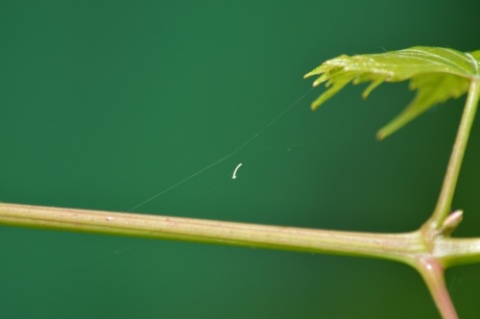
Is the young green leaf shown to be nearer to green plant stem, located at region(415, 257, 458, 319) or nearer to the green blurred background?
green plant stem, located at region(415, 257, 458, 319)

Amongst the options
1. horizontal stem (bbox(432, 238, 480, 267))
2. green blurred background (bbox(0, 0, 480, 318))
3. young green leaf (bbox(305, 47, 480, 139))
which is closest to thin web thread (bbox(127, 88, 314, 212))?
green blurred background (bbox(0, 0, 480, 318))

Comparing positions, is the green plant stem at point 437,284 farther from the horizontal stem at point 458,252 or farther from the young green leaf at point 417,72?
the young green leaf at point 417,72

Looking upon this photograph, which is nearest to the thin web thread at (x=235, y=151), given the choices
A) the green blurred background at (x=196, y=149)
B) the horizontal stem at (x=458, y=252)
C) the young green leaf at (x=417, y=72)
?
the green blurred background at (x=196, y=149)

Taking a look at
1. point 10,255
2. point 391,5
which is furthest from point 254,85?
point 10,255

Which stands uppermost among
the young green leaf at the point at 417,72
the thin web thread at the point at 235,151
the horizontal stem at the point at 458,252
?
the thin web thread at the point at 235,151

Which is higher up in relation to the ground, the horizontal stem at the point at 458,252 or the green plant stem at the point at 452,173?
the green plant stem at the point at 452,173
